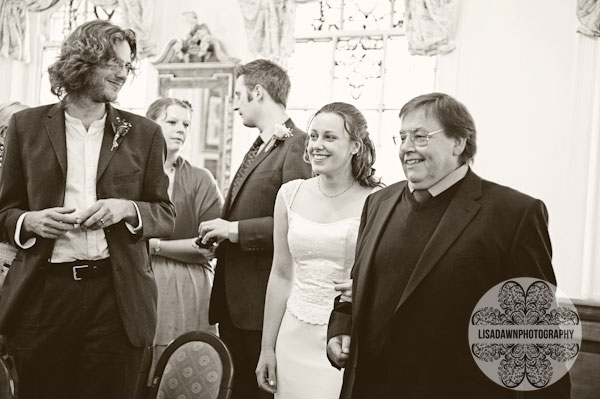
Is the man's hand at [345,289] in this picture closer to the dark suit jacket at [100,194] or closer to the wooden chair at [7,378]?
the dark suit jacket at [100,194]

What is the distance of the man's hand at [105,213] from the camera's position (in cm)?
260

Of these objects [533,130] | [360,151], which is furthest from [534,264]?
[533,130]

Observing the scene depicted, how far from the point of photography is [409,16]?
22.1ft

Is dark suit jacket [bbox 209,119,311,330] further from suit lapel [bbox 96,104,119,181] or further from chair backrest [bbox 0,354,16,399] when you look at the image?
chair backrest [bbox 0,354,16,399]

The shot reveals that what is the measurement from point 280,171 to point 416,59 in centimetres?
→ 376

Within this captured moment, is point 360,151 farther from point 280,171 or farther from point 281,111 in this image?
point 281,111

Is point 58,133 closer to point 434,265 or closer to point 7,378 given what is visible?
point 7,378

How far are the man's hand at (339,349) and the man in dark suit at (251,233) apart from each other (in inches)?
42.5

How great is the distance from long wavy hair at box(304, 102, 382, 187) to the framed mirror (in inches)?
162

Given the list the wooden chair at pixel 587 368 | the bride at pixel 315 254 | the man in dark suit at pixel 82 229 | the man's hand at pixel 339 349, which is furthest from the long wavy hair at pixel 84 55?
the wooden chair at pixel 587 368

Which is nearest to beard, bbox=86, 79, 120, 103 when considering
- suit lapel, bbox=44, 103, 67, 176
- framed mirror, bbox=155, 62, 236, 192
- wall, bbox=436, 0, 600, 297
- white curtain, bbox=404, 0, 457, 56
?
suit lapel, bbox=44, 103, 67, 176

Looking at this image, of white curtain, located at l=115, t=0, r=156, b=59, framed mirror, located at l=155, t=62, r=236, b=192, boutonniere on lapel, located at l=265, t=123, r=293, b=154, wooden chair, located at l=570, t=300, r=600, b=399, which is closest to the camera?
boutonniere on lapel, located at l=265, t=123, r=293, b=154

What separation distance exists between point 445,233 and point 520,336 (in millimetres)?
352

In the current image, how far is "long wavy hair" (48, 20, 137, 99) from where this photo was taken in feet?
8.95
